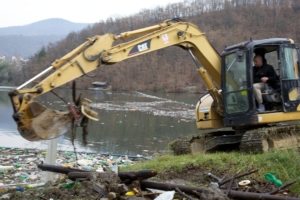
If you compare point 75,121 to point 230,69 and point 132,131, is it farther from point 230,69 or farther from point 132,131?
point 132,131

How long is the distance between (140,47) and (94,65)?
121cm

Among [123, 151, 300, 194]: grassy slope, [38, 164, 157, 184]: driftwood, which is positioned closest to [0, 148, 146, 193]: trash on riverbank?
[123, 151, 300, 194]: grassy slope

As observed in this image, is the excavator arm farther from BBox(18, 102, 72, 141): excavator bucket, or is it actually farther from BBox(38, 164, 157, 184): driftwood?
BBox(38, 164, 157, 184): driftwood

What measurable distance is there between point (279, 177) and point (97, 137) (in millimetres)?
13632

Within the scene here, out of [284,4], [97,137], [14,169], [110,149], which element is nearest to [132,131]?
[97,137]

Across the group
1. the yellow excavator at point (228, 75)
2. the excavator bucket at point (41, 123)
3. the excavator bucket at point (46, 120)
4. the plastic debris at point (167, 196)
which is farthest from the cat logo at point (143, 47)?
the plastic debris at point (167, 196)

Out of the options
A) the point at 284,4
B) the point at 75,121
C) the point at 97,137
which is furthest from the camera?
the point at 284,4

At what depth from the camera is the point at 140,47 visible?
8891 millimetres

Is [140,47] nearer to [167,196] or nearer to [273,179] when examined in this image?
[273,179]

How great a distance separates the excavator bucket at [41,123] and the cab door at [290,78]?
171 inches

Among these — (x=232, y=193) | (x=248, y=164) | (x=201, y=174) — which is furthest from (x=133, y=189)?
(x=248, y=164)

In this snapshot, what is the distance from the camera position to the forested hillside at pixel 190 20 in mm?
75125

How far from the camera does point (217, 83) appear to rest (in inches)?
403

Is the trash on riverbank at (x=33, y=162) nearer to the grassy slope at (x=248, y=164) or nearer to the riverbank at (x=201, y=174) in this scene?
the riverbank at (x=201, y=174)
